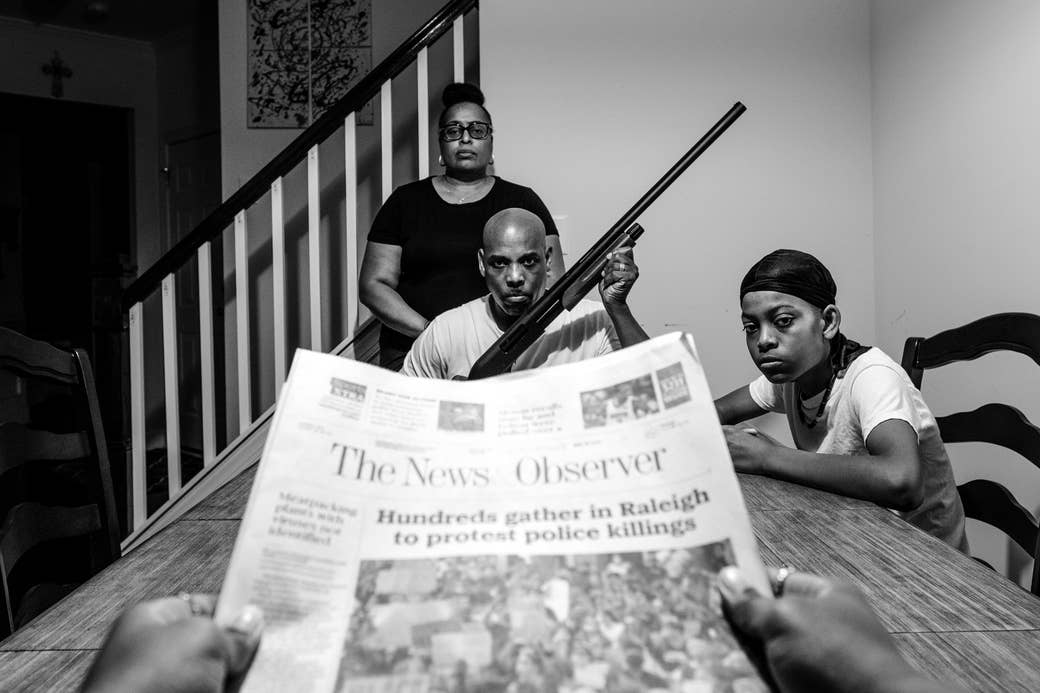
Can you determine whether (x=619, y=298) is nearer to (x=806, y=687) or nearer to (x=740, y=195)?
(x=740, y=195)

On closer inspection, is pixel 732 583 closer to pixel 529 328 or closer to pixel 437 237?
pixel 529 328

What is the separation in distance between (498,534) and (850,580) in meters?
0.34

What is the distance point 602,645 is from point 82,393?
0.96m

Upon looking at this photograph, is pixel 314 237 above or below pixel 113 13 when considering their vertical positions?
below

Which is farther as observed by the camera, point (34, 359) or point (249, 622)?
point (34, 359)

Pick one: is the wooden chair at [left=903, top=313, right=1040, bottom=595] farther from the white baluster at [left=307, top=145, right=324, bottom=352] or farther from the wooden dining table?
the white baluster at [left=307, top=145, right=324, bottom=352]

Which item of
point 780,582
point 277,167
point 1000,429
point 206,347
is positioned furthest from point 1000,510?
point 206,347

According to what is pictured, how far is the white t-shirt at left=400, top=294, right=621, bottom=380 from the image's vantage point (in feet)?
4.84

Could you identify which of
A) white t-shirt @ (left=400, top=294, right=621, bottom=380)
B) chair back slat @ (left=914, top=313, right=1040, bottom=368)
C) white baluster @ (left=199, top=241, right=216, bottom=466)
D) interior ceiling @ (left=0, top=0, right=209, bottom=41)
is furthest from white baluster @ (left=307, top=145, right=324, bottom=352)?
interior ceiling @ (left=0, top=0, right=209, bottom=41)

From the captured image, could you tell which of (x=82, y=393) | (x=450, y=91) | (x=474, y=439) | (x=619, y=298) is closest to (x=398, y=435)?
(x=474, y=439)

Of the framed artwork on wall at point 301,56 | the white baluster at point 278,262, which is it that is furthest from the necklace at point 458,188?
the framed artwork on wall at point 301,56

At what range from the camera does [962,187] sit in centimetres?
178

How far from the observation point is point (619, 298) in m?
1.46

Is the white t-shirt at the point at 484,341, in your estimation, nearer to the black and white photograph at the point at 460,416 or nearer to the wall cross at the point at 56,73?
the black and white photograph at the point at 460,416
